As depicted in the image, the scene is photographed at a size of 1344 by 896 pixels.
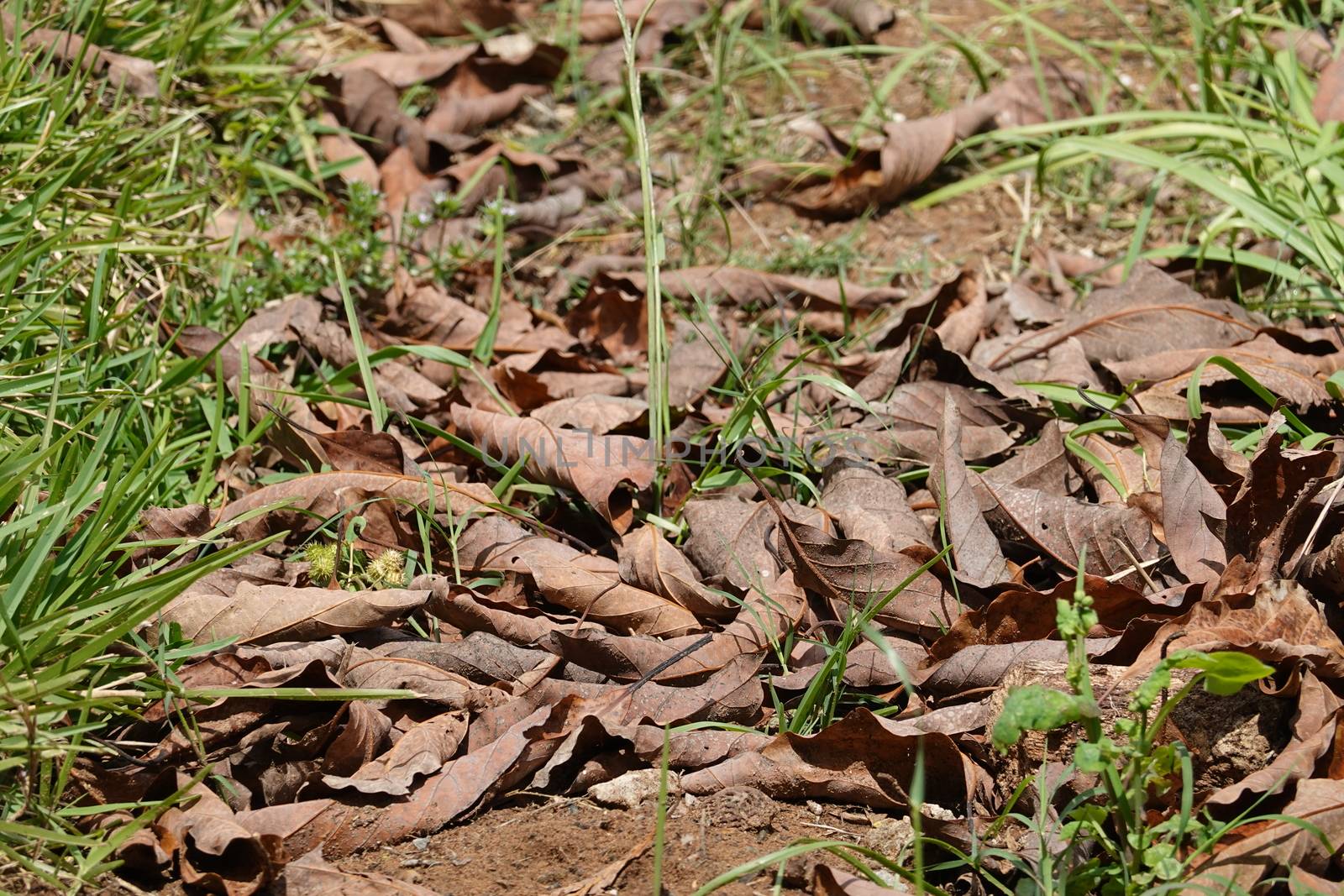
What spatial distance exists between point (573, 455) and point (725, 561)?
0.40 meters

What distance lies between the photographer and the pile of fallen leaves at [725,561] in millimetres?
1800

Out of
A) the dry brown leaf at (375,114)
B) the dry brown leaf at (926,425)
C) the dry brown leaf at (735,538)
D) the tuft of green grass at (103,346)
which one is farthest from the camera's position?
the dry brown leaf at (375,114)

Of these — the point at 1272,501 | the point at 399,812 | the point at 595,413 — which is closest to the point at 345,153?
the point at 595,413

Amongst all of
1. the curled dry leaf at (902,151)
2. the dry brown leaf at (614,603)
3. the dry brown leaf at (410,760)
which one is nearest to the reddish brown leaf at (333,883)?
the dry brown leaf at (410,760)

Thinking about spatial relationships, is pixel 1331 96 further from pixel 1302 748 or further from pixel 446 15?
pixel 446 15

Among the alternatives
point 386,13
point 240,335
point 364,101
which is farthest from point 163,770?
point 386,13

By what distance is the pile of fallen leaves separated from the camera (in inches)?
70.9

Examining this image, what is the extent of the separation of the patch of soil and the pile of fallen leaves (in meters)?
0.04

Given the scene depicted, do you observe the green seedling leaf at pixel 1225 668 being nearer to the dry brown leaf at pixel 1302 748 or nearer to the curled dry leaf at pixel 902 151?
the dry brown leaf at pixel 1302 748

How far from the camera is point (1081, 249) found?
360 cm

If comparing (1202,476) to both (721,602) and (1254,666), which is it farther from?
(721,602)

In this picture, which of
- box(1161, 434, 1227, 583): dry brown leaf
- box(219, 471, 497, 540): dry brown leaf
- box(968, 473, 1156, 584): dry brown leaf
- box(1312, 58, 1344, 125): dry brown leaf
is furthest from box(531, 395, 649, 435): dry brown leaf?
box(1312, 58, 1344, 125): dry brown leaf

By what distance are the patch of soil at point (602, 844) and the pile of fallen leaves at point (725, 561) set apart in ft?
0.14

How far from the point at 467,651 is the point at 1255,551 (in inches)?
53.7
